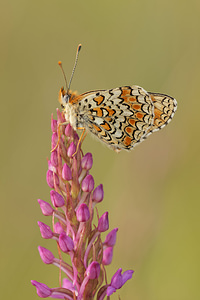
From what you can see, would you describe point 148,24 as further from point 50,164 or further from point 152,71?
point 50,164

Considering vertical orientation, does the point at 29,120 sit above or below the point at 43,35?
below

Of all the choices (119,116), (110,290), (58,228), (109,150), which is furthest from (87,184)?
(109,150)

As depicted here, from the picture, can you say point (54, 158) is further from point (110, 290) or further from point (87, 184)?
point (110, 290)

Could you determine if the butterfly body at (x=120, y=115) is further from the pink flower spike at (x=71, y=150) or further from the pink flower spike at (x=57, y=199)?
the pink flower spike at (x=57, y=199)

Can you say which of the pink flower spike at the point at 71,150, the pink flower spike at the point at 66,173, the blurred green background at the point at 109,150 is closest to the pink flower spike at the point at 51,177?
the pink flower spike at the point at 66,173

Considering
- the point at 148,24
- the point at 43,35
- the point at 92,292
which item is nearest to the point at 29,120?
the point at 43,35

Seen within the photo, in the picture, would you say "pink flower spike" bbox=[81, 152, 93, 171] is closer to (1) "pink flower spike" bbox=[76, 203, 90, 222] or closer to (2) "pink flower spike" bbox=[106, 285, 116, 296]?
(1) "pink flower spike" bbox=[76, 203, 90, 222]
